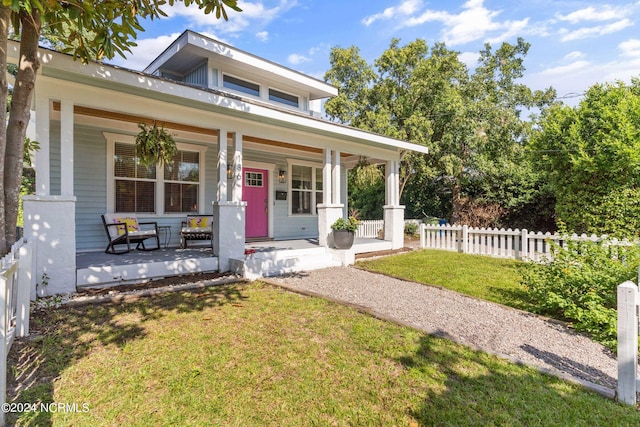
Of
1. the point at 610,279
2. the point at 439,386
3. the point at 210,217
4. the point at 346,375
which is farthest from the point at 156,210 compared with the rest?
the point at 610,279

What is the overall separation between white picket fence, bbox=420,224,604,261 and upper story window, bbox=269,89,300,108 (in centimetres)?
594

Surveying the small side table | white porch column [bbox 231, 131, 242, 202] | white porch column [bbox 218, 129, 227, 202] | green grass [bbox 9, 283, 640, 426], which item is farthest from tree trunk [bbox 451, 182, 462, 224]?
green grass [bbox 9, 283, 640, 426]

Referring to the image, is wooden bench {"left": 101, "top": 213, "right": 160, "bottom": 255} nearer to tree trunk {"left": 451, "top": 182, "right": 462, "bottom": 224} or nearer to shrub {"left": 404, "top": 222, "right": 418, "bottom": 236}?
shrub {"left": 404, "top": 222, "right": 418, "bottom": 236}

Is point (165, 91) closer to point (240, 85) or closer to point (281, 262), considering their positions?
point (281, 262)

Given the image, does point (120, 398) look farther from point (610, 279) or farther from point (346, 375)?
point (610, 279)

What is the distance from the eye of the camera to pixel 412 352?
287cm

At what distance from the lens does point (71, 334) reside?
317 centimetres

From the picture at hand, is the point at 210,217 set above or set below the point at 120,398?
above

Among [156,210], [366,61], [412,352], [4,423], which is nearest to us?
[4,423]

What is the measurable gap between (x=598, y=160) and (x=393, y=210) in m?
5.50

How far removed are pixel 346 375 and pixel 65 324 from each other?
123 inches

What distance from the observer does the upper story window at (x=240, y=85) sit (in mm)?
8805

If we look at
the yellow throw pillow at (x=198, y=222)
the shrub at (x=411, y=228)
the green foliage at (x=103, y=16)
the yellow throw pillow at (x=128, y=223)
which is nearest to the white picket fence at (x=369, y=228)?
the shrub at (x=411, y=228)

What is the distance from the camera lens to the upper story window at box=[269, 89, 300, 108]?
32.1 feet
